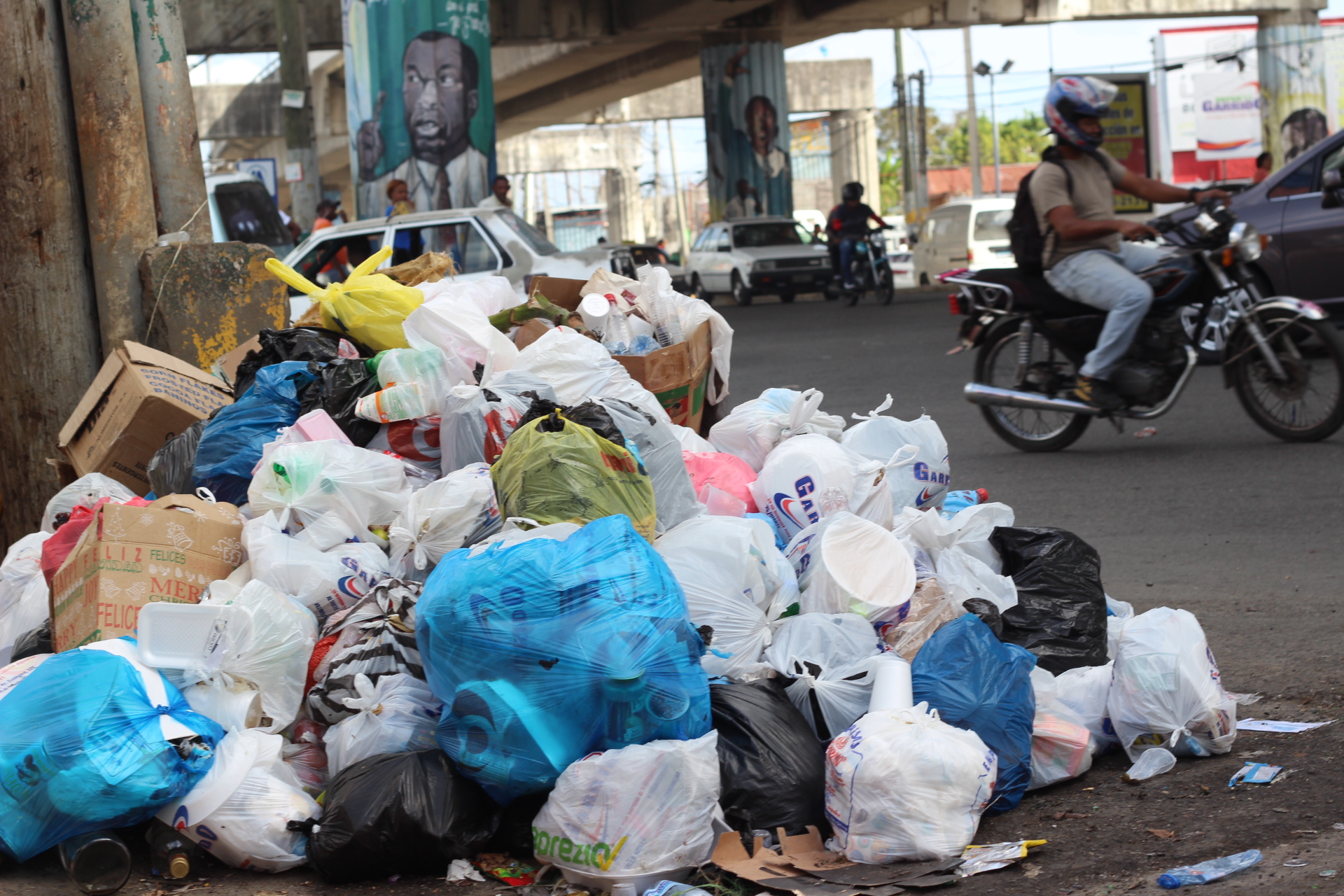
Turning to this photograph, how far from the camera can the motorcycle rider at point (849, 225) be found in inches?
773

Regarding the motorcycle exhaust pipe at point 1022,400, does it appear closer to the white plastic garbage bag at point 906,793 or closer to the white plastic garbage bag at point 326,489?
the white plastic garbage bag at point 326,489

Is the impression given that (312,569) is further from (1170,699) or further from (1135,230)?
(1135,230)

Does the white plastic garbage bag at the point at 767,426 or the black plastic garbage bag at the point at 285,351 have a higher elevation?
the black plastic garbage bag at the point at 285,351

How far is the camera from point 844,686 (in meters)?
2.98

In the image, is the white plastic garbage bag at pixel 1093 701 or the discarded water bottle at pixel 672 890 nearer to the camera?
the discarded water bottle at pixel 672 890

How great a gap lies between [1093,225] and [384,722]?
4784 mm

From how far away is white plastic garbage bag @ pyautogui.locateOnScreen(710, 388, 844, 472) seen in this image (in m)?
4.43

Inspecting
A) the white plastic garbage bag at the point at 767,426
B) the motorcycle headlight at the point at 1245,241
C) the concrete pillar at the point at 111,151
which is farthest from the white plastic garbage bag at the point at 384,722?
the motorcycle headlight at the point at 1245,241

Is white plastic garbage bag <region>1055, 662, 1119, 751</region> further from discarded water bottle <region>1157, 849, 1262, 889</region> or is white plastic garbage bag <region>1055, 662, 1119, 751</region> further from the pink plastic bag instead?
the pink plastic bag

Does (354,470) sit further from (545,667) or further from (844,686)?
(844,686)

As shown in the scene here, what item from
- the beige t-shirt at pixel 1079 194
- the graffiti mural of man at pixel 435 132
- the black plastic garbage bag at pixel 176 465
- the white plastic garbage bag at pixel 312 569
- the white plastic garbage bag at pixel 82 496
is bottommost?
the white plastic garbage bag at pixel 312 569

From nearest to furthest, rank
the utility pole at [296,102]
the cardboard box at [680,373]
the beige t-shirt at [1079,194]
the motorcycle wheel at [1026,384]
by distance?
the cardboard box at [680,373] → the beige t-shirt at [1079,194] → the motorcycle wheel at [1026,384] → the utility pole at [296,102]

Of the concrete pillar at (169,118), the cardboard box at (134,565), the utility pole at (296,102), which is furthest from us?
the utility pole at (296,102)

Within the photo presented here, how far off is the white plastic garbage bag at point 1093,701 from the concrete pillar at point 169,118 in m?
4.34
